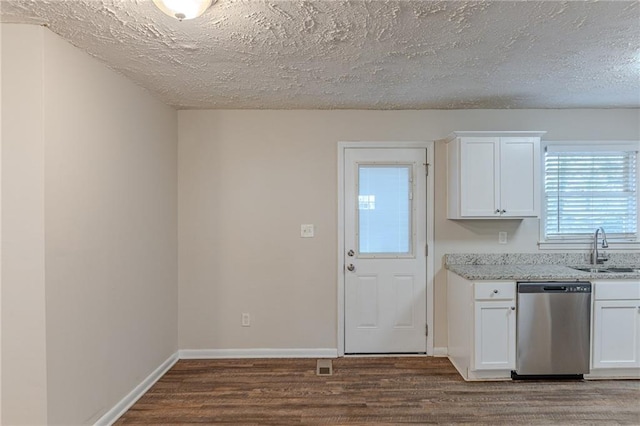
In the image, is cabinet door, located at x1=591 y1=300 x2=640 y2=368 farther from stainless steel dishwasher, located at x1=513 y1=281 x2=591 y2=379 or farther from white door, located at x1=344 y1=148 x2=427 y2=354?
white door, located at x1=344 y1=148 x2=427 y2=354

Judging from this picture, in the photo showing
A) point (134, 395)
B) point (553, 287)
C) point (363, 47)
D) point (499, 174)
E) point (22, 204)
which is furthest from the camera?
point (499, 174)

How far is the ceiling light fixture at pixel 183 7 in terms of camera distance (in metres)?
1.54

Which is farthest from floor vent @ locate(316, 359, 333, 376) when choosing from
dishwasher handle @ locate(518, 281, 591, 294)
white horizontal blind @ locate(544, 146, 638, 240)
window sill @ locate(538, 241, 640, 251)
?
white horizontal blind @ locate(544, 146, 638, 240)

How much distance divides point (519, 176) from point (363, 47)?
1.95m

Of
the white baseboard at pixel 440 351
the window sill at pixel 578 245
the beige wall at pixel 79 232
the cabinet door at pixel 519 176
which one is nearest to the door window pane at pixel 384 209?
the cabinet door at pixel 519 176

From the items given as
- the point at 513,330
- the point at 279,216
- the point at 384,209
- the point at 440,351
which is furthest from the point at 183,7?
the point at 440,351

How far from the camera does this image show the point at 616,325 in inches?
119

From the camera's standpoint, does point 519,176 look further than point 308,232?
No

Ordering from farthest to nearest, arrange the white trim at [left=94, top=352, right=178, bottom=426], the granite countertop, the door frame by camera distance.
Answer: the door frame → the granite countertop → the white trim at [left=94, top=352, right=178, bottom=426]

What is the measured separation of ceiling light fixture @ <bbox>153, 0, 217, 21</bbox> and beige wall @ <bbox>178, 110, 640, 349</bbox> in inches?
76.8

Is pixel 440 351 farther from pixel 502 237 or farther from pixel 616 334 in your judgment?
pixel 616 334

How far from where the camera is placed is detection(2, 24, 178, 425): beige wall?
75.0 inches

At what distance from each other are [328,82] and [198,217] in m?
1.80

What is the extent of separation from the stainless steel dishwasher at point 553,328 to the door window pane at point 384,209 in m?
1.11
